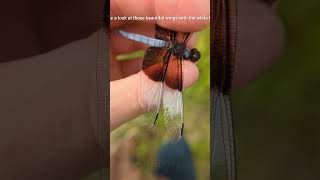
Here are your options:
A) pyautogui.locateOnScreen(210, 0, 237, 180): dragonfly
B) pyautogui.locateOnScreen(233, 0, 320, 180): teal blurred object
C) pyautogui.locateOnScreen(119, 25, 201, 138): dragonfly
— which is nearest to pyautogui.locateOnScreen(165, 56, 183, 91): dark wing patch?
pyautogui.locateOnScreen(119, 25, 201, 138): dragonfly

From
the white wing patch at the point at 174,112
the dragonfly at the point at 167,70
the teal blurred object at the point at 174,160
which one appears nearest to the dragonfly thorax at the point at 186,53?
the dragonfly at the point at 167,70

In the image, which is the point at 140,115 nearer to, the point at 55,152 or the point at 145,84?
the point at 145,84

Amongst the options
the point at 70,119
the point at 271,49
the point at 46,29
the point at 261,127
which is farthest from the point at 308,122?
the point at 46,29

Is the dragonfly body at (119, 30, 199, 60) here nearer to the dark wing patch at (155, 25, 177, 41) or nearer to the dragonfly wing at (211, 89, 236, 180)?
the dark wing patch at (155, 25, 177, 41)

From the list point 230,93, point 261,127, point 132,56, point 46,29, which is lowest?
point 261,127

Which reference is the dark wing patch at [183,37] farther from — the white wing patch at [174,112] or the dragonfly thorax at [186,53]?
the white wing patch at [174,112]

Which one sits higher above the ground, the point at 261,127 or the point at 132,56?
the point at 132,56
